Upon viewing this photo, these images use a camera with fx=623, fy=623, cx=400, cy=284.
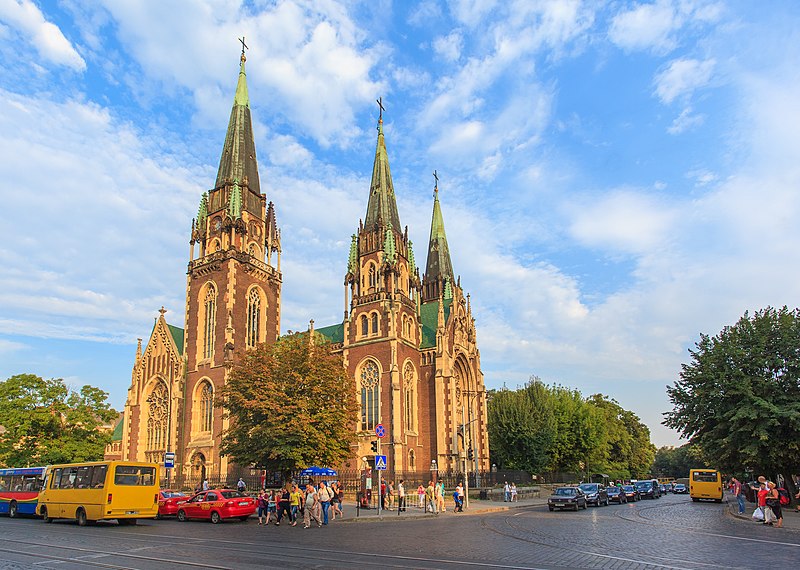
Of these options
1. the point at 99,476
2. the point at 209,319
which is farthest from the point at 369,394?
the point at 99,476

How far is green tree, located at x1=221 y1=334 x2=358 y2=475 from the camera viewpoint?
1308 inches

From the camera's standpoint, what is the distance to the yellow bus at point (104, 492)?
926 inches

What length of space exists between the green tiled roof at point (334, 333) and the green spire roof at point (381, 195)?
10.7 metres

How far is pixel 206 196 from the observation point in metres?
62.8

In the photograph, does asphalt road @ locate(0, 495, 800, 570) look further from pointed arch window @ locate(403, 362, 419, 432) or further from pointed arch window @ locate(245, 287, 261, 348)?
pointed arch window @ locate(245, 287, 261, 348)

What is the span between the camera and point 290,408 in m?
33.5

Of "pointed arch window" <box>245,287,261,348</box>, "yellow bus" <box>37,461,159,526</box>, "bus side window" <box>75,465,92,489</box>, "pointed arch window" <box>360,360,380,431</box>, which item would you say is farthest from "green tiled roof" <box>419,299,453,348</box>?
"bus side window" <box>75,465,92,489</box>

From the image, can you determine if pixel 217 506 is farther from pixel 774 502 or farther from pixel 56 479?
pixel 774 502

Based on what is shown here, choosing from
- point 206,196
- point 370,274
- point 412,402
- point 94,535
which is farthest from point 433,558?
point 206,196

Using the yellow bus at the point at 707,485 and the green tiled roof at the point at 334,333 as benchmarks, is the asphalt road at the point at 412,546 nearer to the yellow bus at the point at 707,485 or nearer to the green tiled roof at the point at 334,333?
the yellow bus at the point at 707,485

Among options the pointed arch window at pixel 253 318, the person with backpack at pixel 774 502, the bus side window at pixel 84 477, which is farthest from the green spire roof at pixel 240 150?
the person with backpack at pixel 774 502

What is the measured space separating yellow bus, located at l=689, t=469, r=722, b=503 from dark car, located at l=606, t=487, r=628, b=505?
600cm

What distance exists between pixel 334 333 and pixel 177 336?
→ 49.9ft

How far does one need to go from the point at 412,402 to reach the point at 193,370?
65.8 ft
